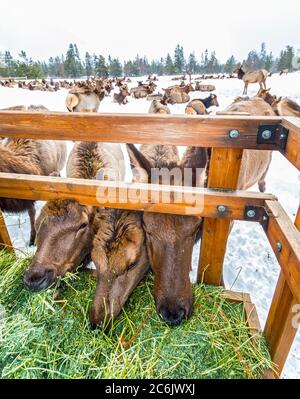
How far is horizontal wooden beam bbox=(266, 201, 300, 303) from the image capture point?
1439 mm

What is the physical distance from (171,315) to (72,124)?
1.67 m

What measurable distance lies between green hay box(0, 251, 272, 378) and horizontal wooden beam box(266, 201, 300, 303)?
0.77 metres

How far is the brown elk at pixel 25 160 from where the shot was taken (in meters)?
3.70

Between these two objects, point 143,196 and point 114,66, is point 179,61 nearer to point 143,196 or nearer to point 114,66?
point 114,66

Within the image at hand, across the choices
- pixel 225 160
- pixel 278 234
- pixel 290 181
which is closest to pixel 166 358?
pixel 278 234

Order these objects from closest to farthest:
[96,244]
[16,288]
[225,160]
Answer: [225,160]
[96,244]
[16,288]

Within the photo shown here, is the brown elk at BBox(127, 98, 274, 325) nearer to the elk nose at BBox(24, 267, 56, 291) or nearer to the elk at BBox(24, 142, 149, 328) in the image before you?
the elk at BBox(24, 142, 149, 328)

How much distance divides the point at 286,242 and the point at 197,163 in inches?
47.6

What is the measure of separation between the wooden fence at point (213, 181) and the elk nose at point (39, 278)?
2.19 feet

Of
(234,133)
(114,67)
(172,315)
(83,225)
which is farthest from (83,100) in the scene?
(114,67)

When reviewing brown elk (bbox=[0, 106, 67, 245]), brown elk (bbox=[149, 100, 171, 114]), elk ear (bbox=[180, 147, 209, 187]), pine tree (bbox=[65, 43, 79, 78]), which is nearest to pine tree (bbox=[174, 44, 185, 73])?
pine tree (bbox=[65, 43, 79, 78])

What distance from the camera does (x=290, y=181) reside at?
23.6 feet

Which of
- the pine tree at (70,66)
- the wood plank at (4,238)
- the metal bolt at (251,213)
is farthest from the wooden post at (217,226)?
the pine tree at (70,66)
